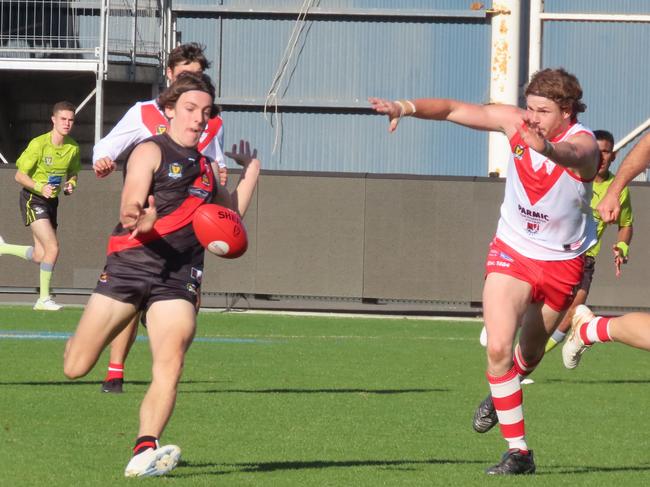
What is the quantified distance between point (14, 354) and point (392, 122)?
7.14 m

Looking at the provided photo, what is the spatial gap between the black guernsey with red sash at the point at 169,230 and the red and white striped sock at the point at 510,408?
5.69ft

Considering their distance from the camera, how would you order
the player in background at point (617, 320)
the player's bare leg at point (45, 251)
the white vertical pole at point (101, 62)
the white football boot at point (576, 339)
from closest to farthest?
the player in background at point (617, 320)
the white football boot at point (576, 339)
the player's bare leg at point (45, 251)
the white vertical pole at point (101, 62)

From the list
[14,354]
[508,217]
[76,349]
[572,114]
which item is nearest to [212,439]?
[76,349]

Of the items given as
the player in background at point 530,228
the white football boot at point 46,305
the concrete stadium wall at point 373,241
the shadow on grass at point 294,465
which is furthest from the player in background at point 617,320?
the concrete stadium wall at point 373,241

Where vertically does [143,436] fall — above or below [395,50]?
below

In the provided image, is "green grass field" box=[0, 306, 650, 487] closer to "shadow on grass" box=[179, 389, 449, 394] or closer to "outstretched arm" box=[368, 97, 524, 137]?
"shadow on grass" box=[179, 389, 449, 394]

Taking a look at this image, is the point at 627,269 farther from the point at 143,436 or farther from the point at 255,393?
the point at 143,436

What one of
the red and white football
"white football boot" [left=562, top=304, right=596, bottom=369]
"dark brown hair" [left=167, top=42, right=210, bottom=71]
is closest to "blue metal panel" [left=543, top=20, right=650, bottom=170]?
"white football boot" [left=562, top=304, right=596, bottom=369]

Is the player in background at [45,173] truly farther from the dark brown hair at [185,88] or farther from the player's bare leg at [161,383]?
the player's bare leg at [161,383]

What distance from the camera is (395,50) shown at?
2975 cm

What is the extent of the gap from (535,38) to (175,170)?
18925mm

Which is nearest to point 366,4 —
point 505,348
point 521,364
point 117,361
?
point 117,361

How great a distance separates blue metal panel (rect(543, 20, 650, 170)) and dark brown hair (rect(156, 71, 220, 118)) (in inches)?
906

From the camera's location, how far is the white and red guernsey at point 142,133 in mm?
9523
